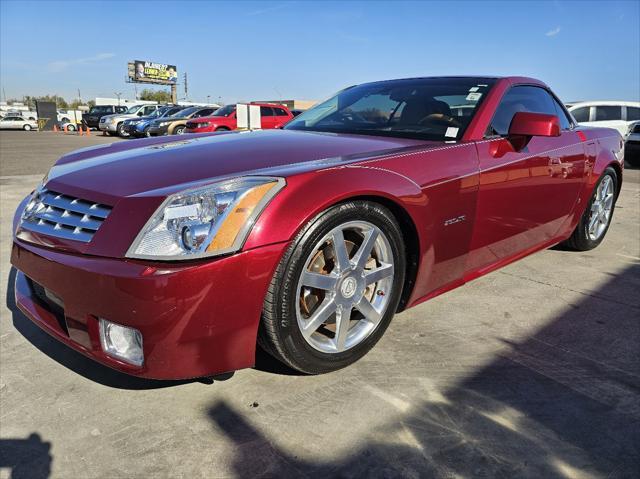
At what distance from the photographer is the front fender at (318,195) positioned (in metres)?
1.78

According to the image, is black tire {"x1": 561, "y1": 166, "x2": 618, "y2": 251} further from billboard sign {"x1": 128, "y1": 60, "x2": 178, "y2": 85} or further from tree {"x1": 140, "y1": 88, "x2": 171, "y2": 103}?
tree {"x1": 140, "y1": 88, "x2": 171, "y2": 103}

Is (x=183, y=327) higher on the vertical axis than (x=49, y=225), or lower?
lower

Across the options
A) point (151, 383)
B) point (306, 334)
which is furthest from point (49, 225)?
point (306, 334)

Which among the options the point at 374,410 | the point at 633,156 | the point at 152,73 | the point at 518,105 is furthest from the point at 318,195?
the point at 152,73

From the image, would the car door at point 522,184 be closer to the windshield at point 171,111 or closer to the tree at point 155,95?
the windshield at point 171,111

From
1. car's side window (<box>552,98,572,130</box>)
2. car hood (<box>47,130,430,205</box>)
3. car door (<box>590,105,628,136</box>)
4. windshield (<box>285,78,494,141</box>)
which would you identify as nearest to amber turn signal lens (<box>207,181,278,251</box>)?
car hood (<box>47,130,430,205</box>)

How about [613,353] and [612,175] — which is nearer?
[613,353]

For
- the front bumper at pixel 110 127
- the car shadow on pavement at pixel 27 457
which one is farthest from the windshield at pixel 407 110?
the front bumper at pixel 110 127

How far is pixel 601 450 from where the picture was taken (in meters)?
1.74

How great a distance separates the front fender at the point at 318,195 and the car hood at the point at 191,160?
0.09 meters

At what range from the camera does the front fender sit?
5.83 feet

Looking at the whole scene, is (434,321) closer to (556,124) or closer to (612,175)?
(556,124)

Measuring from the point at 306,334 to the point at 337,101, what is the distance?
81.0 inches

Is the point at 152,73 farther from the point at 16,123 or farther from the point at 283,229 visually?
the point at 283,229
